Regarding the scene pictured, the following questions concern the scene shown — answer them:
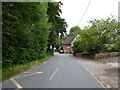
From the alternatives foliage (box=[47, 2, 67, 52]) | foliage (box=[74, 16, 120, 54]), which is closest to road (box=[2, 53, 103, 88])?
foliage (box=[74, 16, 120, 54])

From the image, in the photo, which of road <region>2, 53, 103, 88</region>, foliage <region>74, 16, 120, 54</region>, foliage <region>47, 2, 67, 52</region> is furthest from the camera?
foliage <region>47, 2, 67, 52</region>

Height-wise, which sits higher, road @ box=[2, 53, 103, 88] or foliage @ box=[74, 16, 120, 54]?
foliage @ box=[74, 16, 120, 54]

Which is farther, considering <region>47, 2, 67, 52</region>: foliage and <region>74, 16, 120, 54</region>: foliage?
<region>47, 2, 67, 52</region>: foliage

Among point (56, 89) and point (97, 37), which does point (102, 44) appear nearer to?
point (97, 37)

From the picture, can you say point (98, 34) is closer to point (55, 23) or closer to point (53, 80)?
point (55, 23)

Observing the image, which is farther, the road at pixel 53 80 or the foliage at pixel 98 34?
the foliage at pixel 98 34

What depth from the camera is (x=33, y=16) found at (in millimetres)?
8531

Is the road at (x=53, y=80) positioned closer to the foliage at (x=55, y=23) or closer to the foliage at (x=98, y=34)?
the foliage at (x=98, y=34)

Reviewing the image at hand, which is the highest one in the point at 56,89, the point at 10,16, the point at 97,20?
the point at 97,20

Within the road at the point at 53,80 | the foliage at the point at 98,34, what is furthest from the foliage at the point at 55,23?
the road at the point at 53,80

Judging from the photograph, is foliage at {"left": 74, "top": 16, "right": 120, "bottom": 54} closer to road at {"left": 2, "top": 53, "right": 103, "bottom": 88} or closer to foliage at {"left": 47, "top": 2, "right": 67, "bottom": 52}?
foliage at {"left": 47, "top": 2, "right": 67, "bottom": 52}

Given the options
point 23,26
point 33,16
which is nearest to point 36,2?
point 33,16

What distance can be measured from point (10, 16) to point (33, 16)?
1.69 meters

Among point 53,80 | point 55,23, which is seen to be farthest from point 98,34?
point 53,80
